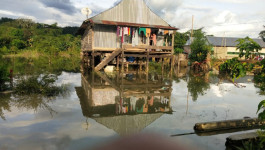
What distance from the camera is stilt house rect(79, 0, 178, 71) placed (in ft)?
55.6

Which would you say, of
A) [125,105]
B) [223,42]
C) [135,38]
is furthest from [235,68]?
[223,42]

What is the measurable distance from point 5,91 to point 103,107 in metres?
4.93

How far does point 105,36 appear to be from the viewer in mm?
17734

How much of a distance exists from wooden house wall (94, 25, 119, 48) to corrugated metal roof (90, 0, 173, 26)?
0.78 meters

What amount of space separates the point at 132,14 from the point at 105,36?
3359 mm

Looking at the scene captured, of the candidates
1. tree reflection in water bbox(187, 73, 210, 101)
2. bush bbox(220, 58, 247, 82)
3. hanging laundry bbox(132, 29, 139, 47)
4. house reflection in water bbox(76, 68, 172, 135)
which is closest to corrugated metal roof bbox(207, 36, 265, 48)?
hanging laundry bbox(132, 29, 139, 47)

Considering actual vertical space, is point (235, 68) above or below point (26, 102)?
above

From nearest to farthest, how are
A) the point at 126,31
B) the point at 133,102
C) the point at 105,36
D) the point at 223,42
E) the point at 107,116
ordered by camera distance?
the point at 107,116, the point at 133,102, the point at 126,31, the point at 105,36, the point at 223,42

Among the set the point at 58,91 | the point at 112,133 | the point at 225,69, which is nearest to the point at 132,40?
the point at 58,91

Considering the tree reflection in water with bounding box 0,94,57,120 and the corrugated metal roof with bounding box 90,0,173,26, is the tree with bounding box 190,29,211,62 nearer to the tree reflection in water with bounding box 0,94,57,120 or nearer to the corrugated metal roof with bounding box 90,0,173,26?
the corrugated metal roof with bounding box 90,0,173,26

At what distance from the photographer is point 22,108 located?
23.0ft

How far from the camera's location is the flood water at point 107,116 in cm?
484

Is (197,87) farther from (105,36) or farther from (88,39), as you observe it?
Answer: (88,39)

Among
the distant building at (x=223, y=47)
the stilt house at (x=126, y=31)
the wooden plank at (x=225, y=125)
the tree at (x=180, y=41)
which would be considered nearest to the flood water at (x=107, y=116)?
the wooden plank at (x=225, y=125)
